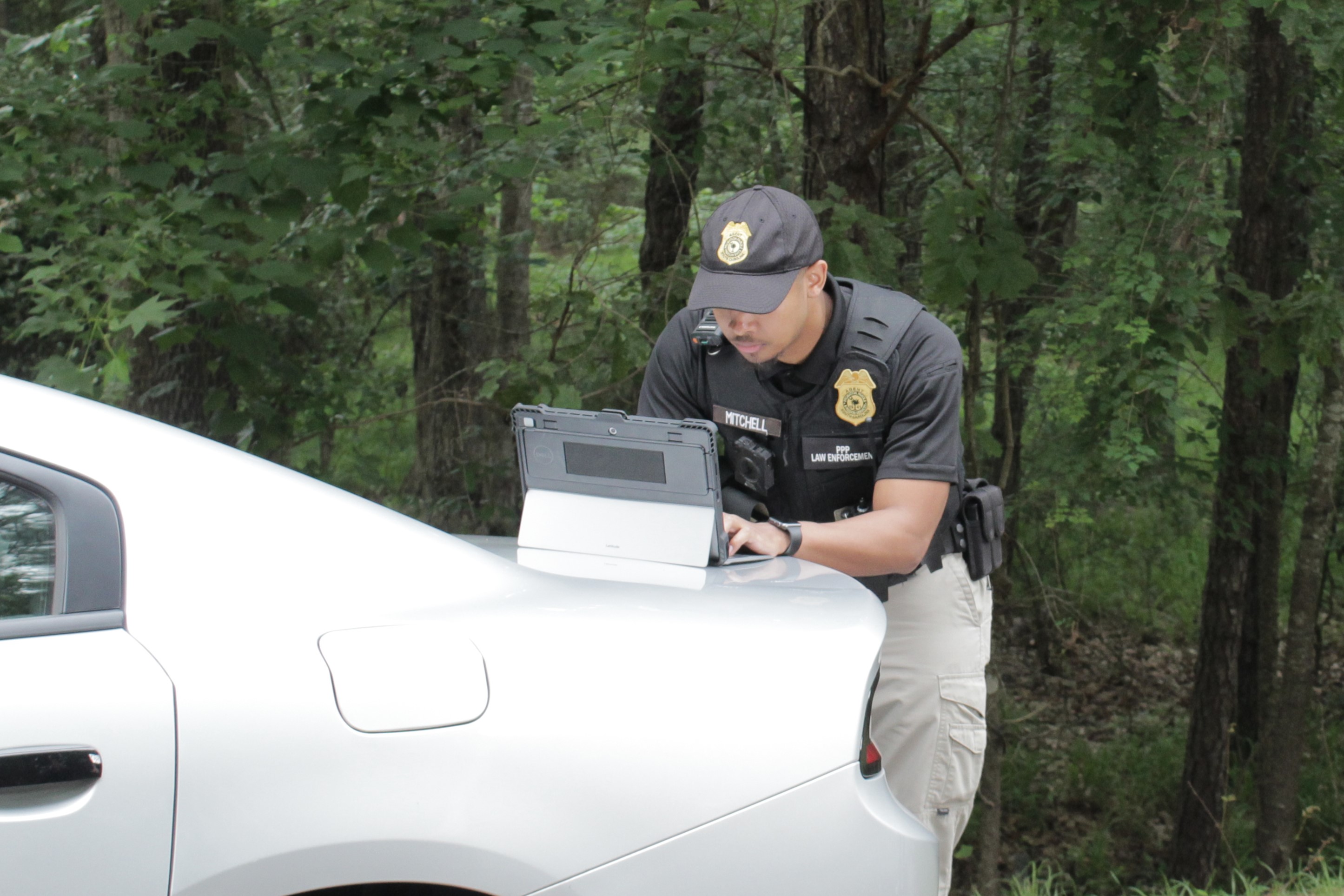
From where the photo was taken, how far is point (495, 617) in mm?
1735

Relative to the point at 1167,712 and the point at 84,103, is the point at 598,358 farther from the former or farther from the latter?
the point at 1167,712

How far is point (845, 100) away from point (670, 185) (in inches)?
65.2

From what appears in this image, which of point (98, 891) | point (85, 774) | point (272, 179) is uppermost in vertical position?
point (272, 179)

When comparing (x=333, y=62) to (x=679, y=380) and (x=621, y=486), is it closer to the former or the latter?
(x=679, y=380)

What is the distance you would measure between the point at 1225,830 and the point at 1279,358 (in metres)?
4.21

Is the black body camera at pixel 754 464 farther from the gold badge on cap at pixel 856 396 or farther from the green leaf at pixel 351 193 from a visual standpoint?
the green leaf at pixel 351 193

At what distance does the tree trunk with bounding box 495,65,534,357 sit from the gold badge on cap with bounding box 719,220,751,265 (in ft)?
7.54

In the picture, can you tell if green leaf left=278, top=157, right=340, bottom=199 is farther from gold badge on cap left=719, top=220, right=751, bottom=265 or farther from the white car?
the white car

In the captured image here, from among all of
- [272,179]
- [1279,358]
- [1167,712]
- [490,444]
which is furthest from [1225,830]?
[272,179]

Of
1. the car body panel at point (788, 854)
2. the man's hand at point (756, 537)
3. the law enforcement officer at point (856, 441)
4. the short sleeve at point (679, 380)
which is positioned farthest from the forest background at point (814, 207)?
the car body panel at point (788, 854)

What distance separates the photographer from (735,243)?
2.43m

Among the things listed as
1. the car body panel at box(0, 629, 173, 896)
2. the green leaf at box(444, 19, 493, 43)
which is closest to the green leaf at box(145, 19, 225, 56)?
the green leaf at box(444, 19, 493, 43)

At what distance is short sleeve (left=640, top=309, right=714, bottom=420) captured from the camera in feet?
8.95

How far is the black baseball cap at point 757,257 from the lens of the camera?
239 centimetres
